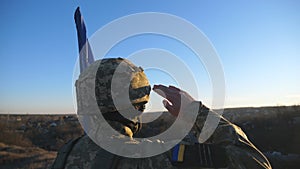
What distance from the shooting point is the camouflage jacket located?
1616mm

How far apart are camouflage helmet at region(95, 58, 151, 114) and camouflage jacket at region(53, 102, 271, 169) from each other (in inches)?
12.5

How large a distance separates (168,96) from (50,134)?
18.7 m

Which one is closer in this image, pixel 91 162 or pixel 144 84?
pixel 91 162

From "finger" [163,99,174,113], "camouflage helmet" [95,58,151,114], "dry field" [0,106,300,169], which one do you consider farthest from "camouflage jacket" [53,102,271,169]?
"dry field" [0,106,300,169]

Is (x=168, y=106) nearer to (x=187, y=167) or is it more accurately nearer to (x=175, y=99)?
(x=175, y=99)

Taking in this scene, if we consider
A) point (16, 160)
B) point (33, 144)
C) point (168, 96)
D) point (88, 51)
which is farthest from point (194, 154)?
point (33, 144)

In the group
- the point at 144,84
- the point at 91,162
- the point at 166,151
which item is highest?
the point at 144,84

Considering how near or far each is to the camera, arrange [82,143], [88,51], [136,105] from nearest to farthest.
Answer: [82,143] < [136,105] < [88,51]

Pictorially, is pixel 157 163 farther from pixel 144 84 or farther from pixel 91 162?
pixel 144 84

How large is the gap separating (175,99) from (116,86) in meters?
0.53

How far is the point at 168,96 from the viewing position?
1.85m

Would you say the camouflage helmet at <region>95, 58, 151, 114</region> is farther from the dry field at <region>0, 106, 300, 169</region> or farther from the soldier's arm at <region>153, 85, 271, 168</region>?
the dry field at <region>0, 106, 300, 169</region>

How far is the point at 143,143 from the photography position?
1.79m

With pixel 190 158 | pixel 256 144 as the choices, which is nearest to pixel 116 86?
pixel 190 158
